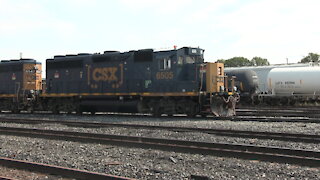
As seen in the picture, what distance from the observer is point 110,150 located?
852 cm

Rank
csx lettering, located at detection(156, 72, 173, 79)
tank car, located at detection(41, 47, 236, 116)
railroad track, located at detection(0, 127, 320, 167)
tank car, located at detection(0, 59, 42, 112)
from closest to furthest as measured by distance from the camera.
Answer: railroad track, located at detection(0, 127, 320, 167)
tank car, located at detection(41, 47, 236, 116)
csx lettering, located at detection(156, 72, 173, 79)
tank car, located at detection(0, 59, 42, 112)

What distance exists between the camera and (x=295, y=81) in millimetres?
25953

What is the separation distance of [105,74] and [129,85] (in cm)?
168

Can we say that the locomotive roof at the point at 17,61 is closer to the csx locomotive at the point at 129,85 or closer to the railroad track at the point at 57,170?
the csx locomotive at the point at 129,85

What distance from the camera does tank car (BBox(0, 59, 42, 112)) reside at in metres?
22.1

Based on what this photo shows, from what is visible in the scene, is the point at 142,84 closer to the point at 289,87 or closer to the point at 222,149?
the point at 222,149

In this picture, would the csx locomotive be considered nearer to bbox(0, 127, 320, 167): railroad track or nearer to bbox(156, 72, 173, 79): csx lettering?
bbox(156, 72, 173, 79): csx lettering

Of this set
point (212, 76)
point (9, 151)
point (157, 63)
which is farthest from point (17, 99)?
point (9, 151)

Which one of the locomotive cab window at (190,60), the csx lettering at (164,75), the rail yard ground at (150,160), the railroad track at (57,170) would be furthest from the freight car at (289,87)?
the railroad track at (57,170)

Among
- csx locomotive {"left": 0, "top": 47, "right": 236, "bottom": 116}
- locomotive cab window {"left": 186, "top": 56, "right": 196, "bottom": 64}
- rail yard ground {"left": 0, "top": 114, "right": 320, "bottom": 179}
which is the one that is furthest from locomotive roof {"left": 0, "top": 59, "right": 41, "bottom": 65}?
rail yard ground {"left": 0, "top": 114, "right": 320, "bottom": 179}

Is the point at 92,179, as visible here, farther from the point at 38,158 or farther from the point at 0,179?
the point at 38,158

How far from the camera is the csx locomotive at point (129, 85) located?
1680 cm

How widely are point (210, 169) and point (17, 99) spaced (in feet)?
61.3

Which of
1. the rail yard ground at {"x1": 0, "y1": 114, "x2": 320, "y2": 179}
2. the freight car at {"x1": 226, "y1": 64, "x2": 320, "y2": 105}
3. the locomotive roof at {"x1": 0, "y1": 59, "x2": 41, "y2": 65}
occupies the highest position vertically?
the locomotive roof at {"x1": 0, "y1": 59, "x2": 41, "y2": 65}
